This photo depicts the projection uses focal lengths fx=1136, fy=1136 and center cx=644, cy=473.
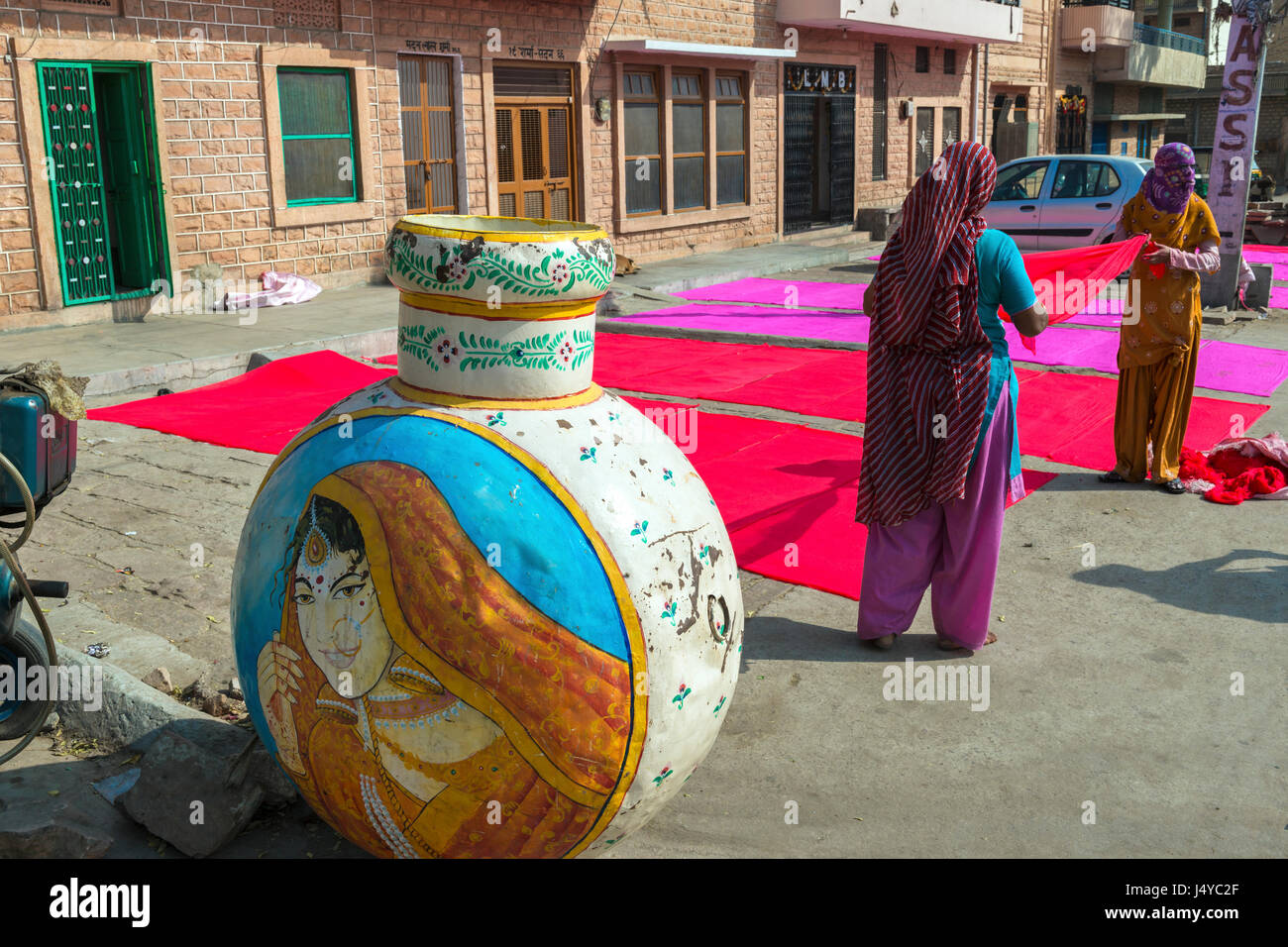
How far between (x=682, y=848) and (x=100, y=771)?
171cm

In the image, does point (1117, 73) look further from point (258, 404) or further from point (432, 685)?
point (432, 685)

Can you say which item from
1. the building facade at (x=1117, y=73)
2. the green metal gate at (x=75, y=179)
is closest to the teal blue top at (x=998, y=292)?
the green metal gate at (x=75, y=179)

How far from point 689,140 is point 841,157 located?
4.81 meters

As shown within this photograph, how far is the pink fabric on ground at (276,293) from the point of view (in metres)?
11.5

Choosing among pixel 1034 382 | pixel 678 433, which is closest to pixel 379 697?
pixel 678 433

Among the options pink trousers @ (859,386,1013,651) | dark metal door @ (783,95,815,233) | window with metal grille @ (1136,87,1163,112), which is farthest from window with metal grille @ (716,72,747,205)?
window with metal grille @ (1136,87,1163,112)

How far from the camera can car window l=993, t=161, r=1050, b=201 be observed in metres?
15.5

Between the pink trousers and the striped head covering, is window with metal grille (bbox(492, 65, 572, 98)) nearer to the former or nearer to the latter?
the striped head covering

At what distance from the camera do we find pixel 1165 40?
110 ft

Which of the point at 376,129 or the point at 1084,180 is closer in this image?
the point at 376,129

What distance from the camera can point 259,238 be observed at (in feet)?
39.1

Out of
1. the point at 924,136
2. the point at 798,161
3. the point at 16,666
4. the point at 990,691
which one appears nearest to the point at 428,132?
the point at 798,161

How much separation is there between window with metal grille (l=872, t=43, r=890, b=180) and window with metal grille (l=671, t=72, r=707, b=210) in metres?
5.80

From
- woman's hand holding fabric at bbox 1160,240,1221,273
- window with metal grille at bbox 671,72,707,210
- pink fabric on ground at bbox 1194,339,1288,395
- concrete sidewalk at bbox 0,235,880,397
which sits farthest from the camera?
window with metal grille at bbox 671,72,707,210
